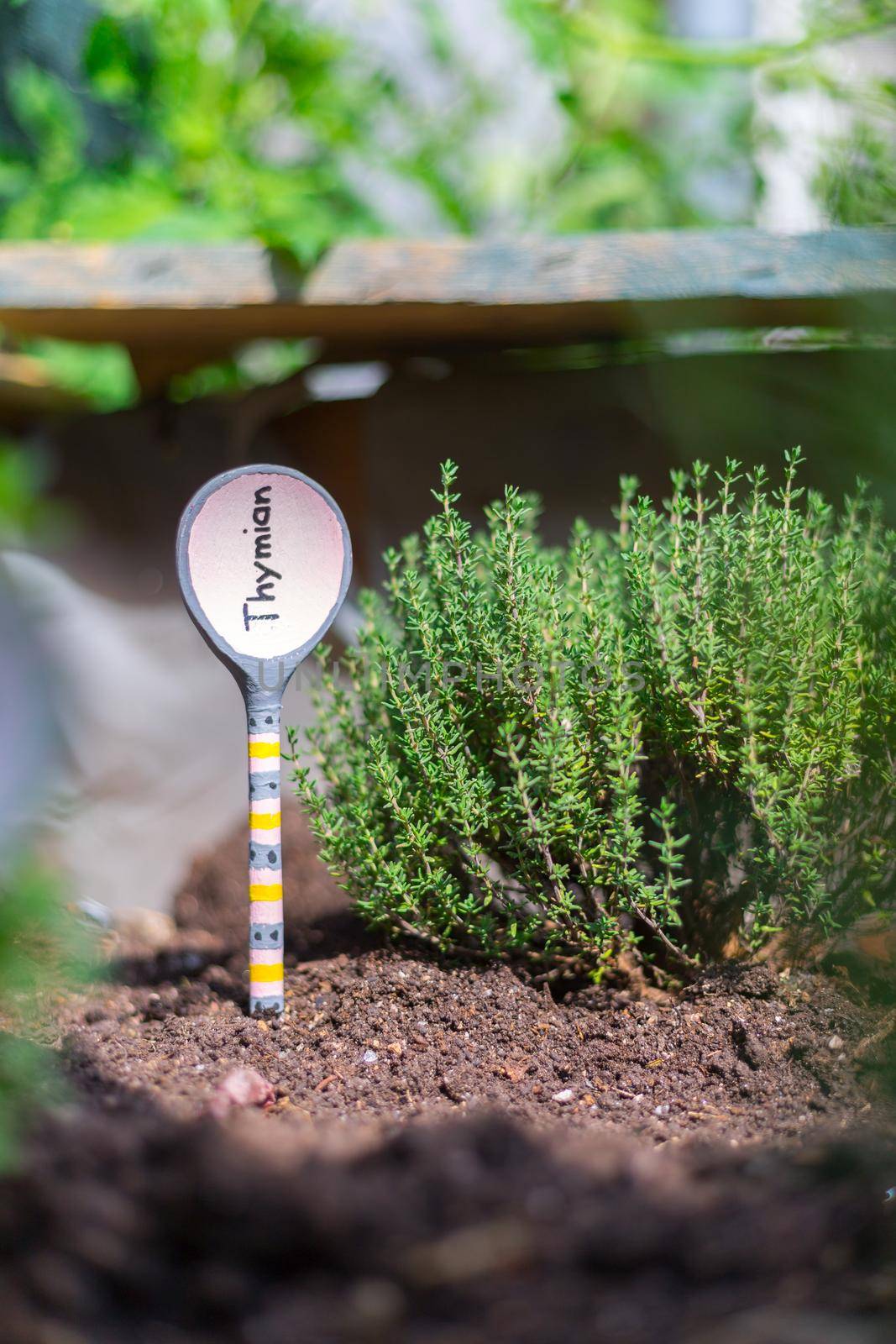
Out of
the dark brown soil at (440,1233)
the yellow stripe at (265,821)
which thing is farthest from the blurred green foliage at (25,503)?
the dark brown soil at (440,1233)

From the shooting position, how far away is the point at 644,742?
194 centimetres

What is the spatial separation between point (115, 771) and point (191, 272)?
1.46 meters

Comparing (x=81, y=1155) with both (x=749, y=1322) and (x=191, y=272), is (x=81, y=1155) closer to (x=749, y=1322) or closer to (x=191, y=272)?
(x=749, y=1322)

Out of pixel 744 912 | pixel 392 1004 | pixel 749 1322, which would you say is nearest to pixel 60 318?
pixel 392 1004

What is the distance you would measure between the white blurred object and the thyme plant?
1.39m

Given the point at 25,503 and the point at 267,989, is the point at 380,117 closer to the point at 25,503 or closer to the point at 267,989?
the point at 25,503

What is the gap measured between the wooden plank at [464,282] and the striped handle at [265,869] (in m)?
1.11

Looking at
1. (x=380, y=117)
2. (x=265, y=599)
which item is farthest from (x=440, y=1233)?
(x=380, y=117)

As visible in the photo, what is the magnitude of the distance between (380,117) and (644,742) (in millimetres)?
4394

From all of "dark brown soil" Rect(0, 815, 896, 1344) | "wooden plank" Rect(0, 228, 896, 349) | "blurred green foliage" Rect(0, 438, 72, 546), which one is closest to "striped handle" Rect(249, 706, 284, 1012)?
"dark brown soil" Rect(0, 815, 896, 1344)

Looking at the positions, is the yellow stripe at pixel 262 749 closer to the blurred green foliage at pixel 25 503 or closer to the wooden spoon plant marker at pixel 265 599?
the wooden spoon plant marker at pixel 265 599

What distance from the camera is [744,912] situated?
188cm

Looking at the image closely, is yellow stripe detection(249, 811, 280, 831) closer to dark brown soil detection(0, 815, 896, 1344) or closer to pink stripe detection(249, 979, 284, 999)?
pink stripe detection(249, 979, 284, 999)

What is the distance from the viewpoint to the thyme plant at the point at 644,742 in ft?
5.68
